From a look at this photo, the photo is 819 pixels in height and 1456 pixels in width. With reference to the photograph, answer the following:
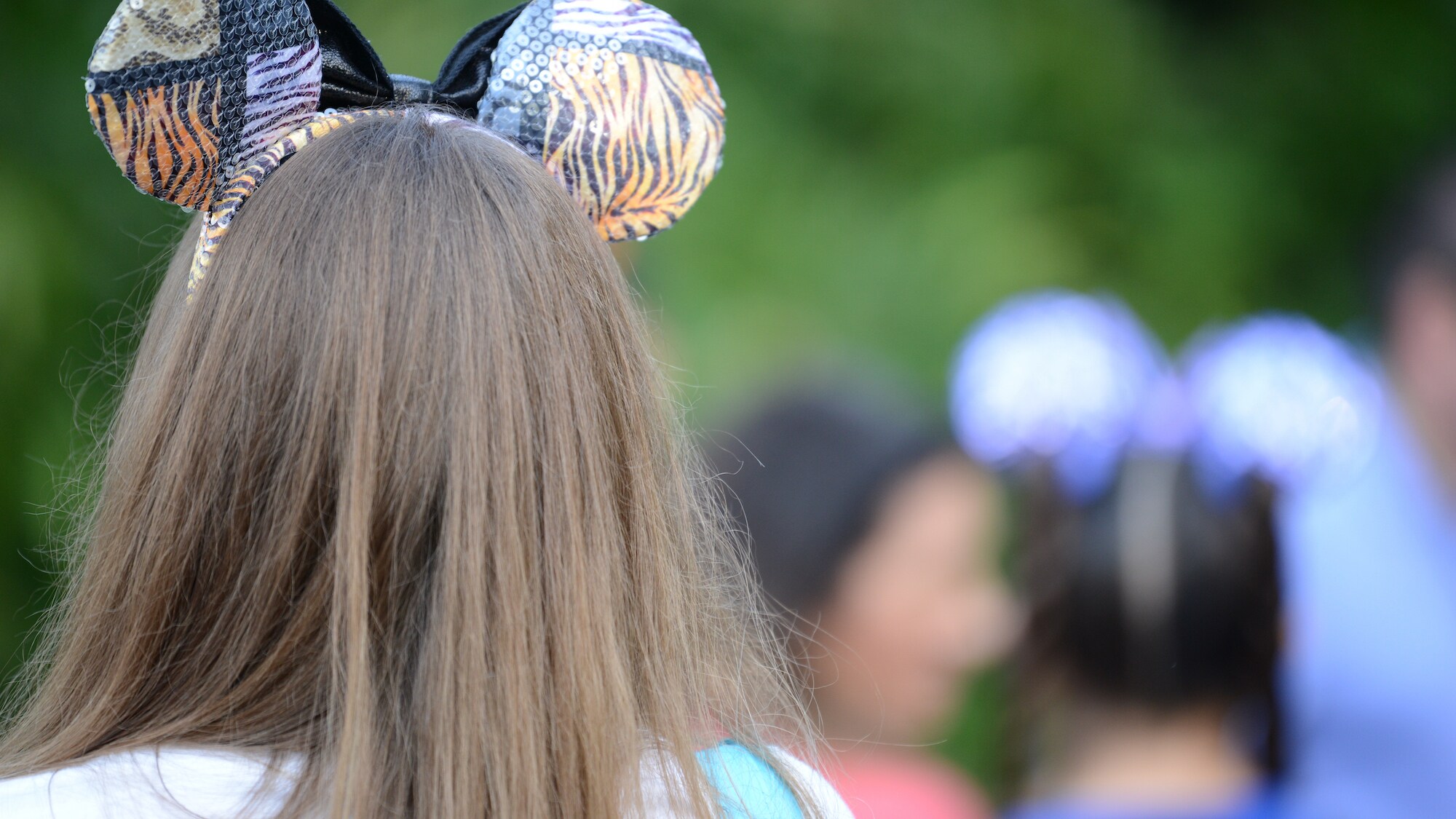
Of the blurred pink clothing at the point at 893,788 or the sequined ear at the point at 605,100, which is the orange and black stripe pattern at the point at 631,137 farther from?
the blurred pink clothing at the point at 893,788

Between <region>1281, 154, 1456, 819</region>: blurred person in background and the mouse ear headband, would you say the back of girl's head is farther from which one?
the mouse ear headband

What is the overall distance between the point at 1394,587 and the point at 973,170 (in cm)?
124

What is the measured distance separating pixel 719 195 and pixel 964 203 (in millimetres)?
545

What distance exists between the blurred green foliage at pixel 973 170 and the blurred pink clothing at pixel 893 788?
2.70 ft

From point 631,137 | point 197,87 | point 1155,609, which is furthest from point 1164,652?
point 197,87

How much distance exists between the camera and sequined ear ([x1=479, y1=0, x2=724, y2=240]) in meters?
0.88

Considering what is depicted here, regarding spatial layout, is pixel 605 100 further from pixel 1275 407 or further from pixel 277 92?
pixel 1275 407

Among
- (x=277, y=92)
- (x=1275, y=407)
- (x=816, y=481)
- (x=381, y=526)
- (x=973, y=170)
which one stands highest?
(x=277, y=92)

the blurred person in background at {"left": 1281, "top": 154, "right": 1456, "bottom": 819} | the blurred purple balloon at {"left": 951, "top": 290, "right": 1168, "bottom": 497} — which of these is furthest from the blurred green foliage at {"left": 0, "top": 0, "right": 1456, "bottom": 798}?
the blurred person in background at {"left": 1281, "top": 154, "right": 1456, "bottom": 819}

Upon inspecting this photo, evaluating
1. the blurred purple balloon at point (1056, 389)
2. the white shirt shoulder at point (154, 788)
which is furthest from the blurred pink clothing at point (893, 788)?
the white shirt shoulder at point (154, 788)

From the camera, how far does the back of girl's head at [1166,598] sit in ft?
4.69

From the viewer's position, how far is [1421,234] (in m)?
2.17

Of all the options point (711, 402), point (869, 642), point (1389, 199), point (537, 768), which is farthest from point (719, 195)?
point (537, 768)

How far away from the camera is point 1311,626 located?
6.54 ft
